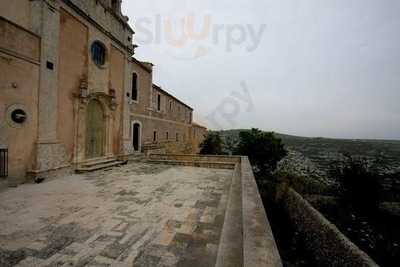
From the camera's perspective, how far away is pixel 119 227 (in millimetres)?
3357

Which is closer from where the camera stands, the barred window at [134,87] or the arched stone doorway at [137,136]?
the barred window at [134,87]

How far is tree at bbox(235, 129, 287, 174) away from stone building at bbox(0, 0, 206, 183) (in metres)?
18.5

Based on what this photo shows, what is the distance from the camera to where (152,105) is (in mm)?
Answer: 16422

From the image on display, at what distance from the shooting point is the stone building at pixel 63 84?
5.83 metres

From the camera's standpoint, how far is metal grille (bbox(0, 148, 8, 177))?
5543 millimetres

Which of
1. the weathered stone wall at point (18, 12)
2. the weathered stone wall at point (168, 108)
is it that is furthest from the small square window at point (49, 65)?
the weathered stone wall at point (168, 108)

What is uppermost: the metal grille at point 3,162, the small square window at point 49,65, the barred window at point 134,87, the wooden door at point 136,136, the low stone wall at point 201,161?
the barred window at point 134,87

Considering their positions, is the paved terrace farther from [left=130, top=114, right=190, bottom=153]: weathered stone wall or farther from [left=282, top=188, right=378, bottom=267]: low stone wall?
[left=130, top=114, right=190, bottom=153]: weathered stone wall

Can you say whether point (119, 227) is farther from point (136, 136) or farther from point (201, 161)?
point (136, 136)

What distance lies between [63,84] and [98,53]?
2.82 m

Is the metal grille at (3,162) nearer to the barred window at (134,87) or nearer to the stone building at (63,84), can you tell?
the stone building at (63,84)

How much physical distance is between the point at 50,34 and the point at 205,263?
886 centimetres

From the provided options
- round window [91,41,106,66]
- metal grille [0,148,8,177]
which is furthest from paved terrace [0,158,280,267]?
round window [91,41,106,66]

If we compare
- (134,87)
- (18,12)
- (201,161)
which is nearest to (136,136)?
(134,87)
